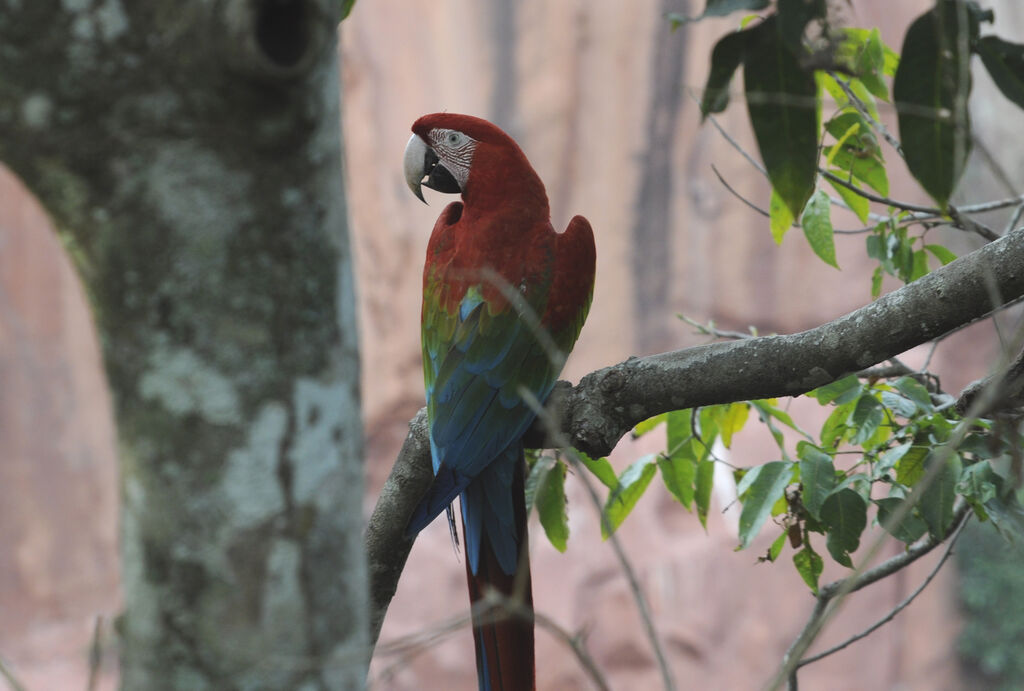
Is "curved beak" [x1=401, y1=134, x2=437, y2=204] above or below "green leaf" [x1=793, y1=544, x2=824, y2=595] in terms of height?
above

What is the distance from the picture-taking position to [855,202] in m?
1.24

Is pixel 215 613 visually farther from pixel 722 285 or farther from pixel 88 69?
pixel 722 285

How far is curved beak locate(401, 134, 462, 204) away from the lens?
4.65ft

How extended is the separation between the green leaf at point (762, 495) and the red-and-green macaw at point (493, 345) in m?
0.27

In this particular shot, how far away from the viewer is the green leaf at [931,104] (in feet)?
1.90

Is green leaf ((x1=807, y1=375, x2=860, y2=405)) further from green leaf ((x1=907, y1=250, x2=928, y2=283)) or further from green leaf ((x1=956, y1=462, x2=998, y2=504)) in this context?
green leaf ((x1=907, y1=250, x2=928, y2=283))

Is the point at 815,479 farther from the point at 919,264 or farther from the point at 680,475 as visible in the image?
the point at 919,264

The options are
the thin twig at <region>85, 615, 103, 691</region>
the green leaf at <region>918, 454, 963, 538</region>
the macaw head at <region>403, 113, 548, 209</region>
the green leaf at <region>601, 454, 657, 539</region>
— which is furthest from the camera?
the macaw head at <region>403, 113, 548, 209</region>

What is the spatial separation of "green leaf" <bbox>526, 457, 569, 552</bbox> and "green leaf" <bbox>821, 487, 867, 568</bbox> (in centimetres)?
31

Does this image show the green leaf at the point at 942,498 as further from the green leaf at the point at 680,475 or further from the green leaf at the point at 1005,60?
the green leaf at the point at 1005,60

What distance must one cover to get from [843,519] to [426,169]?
812mm

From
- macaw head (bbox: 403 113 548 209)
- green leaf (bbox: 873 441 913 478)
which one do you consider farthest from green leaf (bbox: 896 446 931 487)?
macaw head (bbox: 403 113 548 209)

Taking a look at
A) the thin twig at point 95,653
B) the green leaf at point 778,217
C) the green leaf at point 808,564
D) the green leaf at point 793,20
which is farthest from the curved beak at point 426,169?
the thin twig at point 95,653

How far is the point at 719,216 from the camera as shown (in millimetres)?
4523
